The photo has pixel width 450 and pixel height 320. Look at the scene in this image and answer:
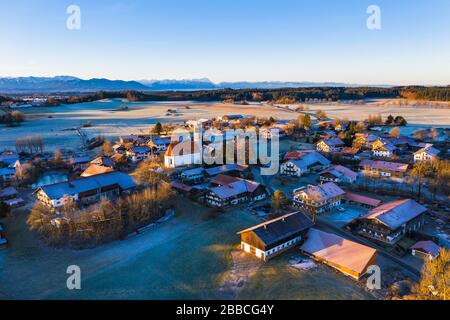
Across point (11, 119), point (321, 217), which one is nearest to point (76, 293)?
point (321, 217)

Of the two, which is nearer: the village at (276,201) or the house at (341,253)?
the house at (341,253)

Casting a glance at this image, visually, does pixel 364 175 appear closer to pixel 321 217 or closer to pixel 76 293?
pixel 321 217

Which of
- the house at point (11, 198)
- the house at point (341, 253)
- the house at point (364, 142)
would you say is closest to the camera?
the house at point (341, 253)

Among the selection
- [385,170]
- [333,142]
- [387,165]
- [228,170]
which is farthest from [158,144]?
[387,165]

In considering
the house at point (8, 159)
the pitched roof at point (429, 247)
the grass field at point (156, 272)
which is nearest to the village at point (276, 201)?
the pitched roof at point (429, 247)

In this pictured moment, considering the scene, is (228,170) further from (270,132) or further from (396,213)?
(270,132)

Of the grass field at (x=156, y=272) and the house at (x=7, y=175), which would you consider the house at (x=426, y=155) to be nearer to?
the grass field at (x=156, y=272)

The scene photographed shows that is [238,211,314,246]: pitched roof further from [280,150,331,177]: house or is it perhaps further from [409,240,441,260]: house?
[280,150,331,177]: house
